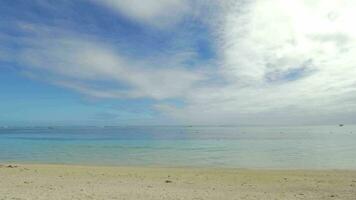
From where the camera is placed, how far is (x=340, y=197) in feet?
42.8

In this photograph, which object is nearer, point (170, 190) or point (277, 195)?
point (277, 195)

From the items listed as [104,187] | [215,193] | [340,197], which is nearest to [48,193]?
[104,187]

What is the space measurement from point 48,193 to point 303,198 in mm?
9367

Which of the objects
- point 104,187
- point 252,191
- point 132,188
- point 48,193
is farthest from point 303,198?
point 48,193

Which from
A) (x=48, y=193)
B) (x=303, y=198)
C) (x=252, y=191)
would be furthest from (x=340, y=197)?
(x=48, y=193)

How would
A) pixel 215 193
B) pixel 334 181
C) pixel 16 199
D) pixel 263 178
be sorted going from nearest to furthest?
pixel 16 199 → pixel 215 193 → pixel 334 181 → pixel 263 178

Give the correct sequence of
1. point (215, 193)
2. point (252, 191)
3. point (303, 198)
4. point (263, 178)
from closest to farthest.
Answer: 1. point (303, 198)
2. point (215, 193)
3. point (252, 191)
4. point (263, 178)

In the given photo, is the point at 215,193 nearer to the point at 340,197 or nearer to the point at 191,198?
the point at 191,198

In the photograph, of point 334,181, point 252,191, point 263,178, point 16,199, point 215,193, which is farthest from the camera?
point 263,178

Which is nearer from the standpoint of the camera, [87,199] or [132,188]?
[87,199]

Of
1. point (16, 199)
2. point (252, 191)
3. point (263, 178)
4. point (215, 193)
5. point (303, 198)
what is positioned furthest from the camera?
point (263, 178)

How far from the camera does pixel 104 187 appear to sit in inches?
584

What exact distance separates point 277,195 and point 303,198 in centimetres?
98

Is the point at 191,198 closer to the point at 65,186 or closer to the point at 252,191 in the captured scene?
the point at 252,191
